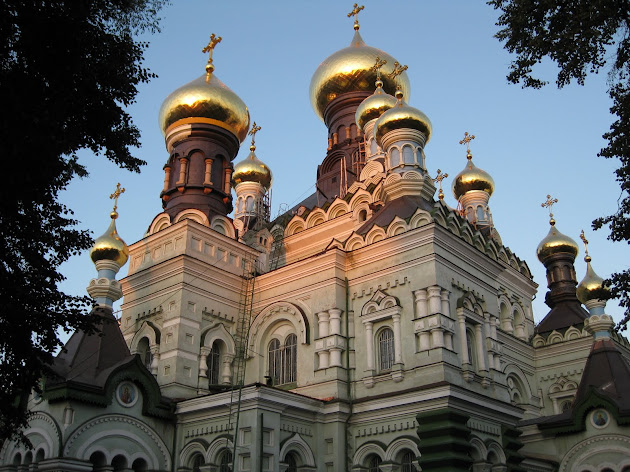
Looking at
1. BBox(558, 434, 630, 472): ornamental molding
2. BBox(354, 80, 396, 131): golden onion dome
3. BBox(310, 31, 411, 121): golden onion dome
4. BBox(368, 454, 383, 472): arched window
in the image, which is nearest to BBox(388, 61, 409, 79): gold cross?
BBox(354, 80, 396, 131): golden onion dome

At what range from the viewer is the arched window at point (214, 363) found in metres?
13.7

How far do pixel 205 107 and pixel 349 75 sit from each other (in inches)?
254

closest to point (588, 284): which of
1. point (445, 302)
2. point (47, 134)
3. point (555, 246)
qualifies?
point (555, 246)

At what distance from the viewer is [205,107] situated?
55.0 ft

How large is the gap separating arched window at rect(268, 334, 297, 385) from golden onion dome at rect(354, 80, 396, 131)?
311 inches

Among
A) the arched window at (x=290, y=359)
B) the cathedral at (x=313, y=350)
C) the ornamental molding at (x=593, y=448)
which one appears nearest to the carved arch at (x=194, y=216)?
the cathedral at (x=313, y=350)

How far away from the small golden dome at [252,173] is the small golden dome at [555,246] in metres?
8.99

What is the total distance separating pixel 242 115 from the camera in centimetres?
1728

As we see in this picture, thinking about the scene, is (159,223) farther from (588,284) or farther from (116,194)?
(588,284)

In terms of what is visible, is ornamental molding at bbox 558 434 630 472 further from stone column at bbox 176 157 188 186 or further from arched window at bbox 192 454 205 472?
stone column at bbox 176 157 188 186

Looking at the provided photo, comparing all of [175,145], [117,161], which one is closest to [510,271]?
[175,145]

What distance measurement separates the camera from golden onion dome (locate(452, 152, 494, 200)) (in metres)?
21.3

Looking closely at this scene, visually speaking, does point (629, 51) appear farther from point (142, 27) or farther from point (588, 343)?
point (588, 343)

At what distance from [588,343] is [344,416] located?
28.7ft
